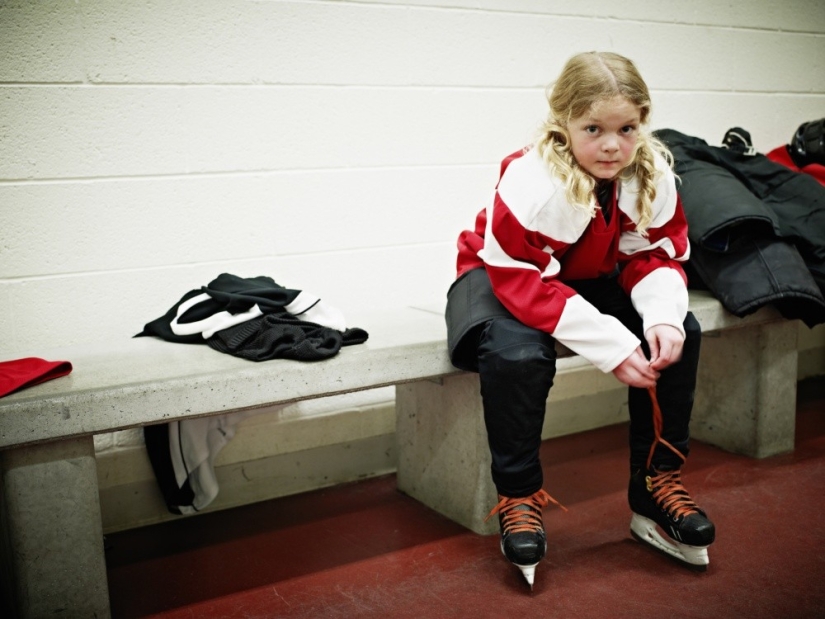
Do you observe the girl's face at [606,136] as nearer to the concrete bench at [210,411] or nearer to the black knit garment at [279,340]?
the concrete bench at [210,411]

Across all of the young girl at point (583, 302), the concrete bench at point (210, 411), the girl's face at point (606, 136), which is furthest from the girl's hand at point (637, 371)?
the girl's face at point (606, 136)

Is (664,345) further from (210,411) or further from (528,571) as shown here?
(210,411)

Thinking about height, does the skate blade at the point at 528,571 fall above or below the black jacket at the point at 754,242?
below

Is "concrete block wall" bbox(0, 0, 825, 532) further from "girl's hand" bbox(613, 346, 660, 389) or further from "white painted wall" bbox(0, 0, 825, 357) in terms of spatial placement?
"girl's hand" bbox(613, 346, 660, 389)

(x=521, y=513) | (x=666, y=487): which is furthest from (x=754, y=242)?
(x=521, y=513)

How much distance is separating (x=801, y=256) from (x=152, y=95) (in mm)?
1750

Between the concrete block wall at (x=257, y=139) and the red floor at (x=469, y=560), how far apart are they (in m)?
0.30

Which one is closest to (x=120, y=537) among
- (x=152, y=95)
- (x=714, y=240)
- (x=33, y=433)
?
(x=33, y=433)

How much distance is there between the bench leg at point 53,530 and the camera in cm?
144

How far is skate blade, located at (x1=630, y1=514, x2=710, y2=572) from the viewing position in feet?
5.50

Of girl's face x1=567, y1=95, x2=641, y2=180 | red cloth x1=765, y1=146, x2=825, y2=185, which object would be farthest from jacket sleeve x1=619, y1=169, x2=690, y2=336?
red cloth x1=765, y1=146, x2=825, y2=185

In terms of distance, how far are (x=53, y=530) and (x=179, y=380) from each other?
0.35m

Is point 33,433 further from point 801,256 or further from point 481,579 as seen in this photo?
point 801,256

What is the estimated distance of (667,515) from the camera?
67.6 inches
